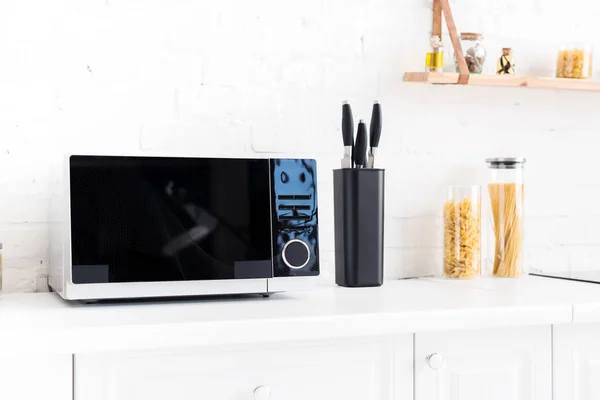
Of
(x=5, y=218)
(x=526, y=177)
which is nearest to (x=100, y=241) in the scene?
(x=5, y=218)

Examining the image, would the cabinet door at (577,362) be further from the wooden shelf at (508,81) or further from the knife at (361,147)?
the wooden shelf at (508,81)

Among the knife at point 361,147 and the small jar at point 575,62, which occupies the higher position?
the small jar at point 575,62

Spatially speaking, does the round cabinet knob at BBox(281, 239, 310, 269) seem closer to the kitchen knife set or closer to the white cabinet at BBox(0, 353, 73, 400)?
the kitchen knife set

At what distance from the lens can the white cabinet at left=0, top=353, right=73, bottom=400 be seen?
1.02m

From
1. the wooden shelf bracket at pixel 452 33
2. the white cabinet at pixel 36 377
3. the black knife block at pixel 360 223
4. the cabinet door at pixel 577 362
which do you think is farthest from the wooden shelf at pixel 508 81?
the white cabinet at pixel 36 377

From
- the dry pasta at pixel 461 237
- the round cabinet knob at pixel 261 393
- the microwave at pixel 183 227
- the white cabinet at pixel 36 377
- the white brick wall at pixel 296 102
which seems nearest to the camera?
the white cabinet at pixel 36 377

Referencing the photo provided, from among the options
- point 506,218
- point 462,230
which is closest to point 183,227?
point 462,230

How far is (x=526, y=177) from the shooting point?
189 centimetres

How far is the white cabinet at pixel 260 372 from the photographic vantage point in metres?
1.07

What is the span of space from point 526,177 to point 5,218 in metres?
1.17

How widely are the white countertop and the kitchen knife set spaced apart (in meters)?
0.25

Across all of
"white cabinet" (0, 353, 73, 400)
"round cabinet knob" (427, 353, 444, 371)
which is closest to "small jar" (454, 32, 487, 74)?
"round cabinet knob" (427, 353, 444, 371)

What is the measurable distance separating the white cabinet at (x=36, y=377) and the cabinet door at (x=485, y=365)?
52cm

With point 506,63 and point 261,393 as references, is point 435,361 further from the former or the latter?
point 506,63
